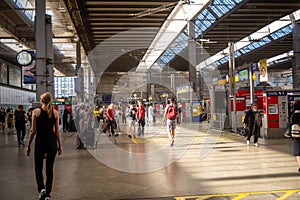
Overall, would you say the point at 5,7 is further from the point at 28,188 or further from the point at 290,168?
the point at 290,168

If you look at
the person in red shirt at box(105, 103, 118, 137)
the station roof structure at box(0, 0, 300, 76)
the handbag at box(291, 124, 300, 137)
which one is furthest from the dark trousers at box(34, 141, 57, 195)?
the station roof structure at box(0, 0, 300, 76)

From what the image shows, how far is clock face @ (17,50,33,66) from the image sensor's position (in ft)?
46.2

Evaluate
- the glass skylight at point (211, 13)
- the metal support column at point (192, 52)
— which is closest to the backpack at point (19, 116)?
the glass skylight at point (211, 13)

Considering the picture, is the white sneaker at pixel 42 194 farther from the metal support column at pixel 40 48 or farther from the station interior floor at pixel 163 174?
the metal support column at pixel 40 48

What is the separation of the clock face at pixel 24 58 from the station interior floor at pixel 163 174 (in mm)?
3662

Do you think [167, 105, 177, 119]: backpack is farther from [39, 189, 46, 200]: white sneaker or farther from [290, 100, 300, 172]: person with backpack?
[39, 189, 46, 200]: white sneaker

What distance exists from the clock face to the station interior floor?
12.0 feet

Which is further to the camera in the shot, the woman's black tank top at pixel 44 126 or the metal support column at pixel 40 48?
the metal support column at pixel 40 48

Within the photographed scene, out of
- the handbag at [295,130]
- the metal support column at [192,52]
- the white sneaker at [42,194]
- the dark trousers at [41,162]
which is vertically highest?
the metal support column at [192,52]

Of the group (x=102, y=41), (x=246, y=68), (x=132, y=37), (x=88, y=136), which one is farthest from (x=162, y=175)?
(x=102, y=41)

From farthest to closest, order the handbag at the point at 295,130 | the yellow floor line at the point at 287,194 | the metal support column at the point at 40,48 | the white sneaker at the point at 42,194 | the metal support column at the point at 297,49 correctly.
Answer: the metal support column at the point at 297,49 → the metal support column at the point at 40,48 → the handbag at the point at 295,130 → the yellow floor line at the point at 287,194 → the white sneaker at the point at 42,194

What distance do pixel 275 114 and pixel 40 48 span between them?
10.1 meters

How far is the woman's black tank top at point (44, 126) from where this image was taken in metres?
5.62

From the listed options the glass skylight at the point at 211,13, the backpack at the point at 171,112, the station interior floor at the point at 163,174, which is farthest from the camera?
the glass skylight at the point at 211,13
